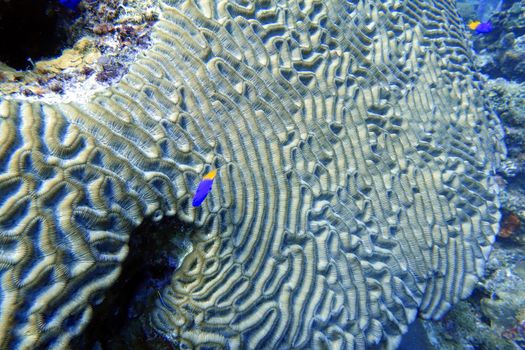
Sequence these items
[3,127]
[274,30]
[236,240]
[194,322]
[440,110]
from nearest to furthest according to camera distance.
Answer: [3,127]
[194,322]
[236,240]
[274,30]
[440,110]

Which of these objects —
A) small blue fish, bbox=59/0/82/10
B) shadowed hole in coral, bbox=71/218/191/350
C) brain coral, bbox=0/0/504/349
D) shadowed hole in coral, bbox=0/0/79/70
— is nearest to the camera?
brain coral, bbox=0/0/504/349

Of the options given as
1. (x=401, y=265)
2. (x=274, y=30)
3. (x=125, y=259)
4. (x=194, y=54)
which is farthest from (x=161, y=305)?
(x=274, y=30)

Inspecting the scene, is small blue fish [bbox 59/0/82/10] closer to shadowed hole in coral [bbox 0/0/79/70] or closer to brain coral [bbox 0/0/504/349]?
shadowed hole in coral [bbox 0/0/79/70]

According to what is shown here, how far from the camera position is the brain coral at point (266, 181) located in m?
1.60

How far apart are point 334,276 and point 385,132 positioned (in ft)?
5.33

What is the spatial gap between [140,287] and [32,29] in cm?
243

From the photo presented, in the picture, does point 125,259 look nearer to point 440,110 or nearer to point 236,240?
point 236,240

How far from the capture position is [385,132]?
3.27m

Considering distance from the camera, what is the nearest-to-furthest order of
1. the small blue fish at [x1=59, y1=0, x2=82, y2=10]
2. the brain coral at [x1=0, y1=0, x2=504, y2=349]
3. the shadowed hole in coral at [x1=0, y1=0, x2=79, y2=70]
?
the brain coral at [x1=0, y1=0, x2=504, y2=349], the small blue fish at [x1=59, y1=0, x2=82, y2=10], the shadowed hole in coral at [x1=0, y1=0, x2=79, y2=70]

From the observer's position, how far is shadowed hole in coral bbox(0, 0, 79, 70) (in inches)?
102

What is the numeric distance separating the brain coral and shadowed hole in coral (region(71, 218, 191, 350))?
0.29 ft

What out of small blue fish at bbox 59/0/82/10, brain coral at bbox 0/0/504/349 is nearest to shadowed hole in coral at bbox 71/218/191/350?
brain coral at bbox 0/0/504/349

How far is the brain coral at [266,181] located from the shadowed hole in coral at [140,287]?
9 centimetres

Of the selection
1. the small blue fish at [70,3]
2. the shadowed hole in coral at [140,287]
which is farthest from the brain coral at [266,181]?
the small blue fish at [70,3]
